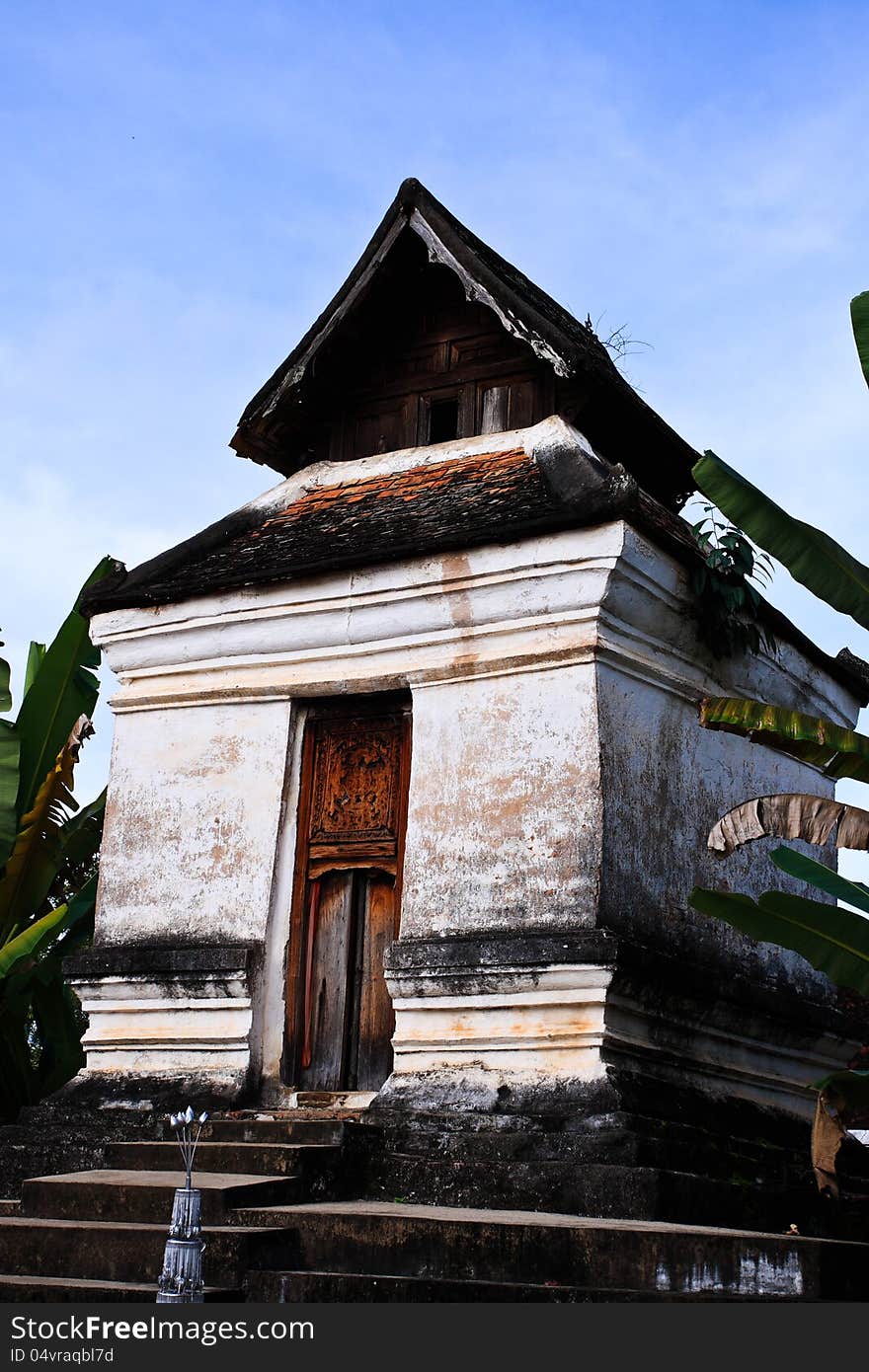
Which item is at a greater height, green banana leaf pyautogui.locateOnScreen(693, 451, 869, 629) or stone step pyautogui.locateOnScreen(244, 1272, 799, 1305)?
green banana leaf pyautogui.locateOnScreen(693, 451, 869, 629)

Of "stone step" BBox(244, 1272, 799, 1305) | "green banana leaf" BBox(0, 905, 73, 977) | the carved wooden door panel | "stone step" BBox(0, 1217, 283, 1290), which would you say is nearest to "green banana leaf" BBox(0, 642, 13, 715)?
"green banana leaf" BBox(0, 905, 73, 977)

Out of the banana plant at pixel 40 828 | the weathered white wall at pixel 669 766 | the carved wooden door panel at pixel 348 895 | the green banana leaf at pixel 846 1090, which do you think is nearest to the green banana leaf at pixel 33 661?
the banana plant at pixel 40 828

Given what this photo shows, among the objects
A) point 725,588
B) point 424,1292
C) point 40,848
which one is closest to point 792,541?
point 725,588

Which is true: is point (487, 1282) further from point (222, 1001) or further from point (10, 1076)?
point (10, 1076)

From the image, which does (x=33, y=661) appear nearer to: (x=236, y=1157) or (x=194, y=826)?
(x=194, y=826)

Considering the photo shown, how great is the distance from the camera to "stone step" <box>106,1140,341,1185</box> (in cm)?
714

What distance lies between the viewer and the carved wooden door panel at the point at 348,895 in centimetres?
889

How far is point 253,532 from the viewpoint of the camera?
10.3 meters

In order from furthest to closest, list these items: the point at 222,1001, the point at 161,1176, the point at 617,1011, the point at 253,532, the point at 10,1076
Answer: the point at 10,1076, the point at 253,532, the point at 222,1001, the point at 617,1011, the point at 161,1176

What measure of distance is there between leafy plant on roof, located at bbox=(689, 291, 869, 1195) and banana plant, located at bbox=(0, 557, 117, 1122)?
5.18 metres

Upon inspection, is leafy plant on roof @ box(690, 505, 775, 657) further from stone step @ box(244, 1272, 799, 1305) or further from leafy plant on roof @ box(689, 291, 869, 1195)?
stone step @ box(244, 1272, 799, 1305)

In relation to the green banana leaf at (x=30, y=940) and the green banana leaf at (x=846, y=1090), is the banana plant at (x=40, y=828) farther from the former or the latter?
the green banana leaf at (x=846, y=1090)

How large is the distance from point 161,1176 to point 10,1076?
6307 millimetres
